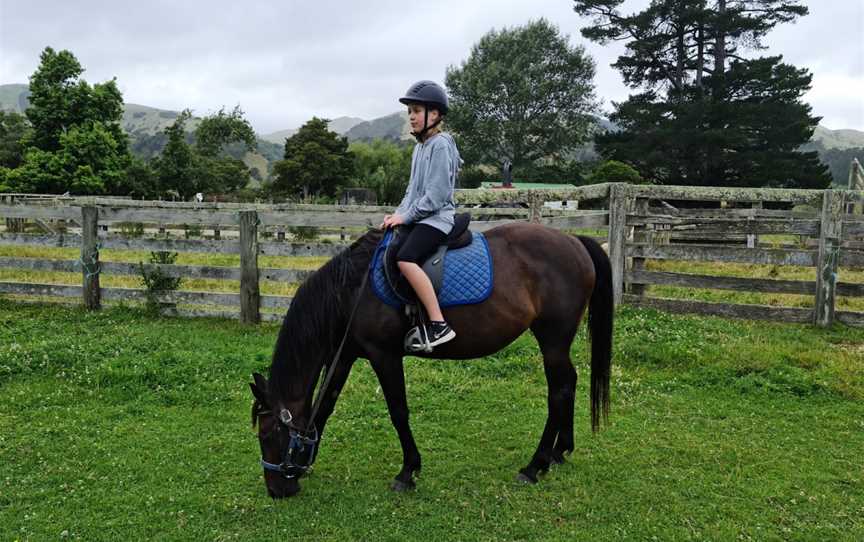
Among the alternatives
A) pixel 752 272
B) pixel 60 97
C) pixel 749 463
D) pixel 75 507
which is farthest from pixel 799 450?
pixel 60 97

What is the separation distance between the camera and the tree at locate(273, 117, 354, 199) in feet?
153

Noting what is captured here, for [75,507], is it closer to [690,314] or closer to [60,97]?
[690,314]

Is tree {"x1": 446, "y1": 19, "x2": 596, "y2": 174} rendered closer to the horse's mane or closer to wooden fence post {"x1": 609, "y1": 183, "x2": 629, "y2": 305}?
wooden fence post {"x1": 609, "y1": 183, "x2": 629, "y2": 305}

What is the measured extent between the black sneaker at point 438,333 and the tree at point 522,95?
157 feet

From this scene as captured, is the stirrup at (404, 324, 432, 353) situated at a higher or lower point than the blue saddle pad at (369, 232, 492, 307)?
lower

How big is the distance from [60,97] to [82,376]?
34948 millimetres

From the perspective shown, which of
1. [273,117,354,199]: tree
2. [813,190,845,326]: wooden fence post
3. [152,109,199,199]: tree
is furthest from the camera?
[273,117,354,199]: tree

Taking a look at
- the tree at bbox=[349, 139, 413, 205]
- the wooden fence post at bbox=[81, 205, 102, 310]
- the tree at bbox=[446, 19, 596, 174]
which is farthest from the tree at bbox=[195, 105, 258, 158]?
the wooden fence post at bbox=[81, 205, 102, 310]

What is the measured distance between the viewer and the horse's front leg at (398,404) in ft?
12.1

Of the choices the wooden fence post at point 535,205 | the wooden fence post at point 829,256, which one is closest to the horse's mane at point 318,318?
the wooden fence post at point 535,205

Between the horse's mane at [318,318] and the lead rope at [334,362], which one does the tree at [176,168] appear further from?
the lead rope at [334,362]

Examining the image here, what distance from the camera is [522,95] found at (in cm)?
4978

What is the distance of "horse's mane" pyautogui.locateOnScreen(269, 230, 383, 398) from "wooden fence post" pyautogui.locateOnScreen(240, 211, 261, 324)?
4.07m

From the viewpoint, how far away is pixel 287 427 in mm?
3459
